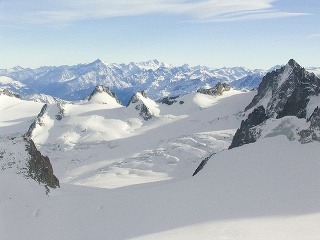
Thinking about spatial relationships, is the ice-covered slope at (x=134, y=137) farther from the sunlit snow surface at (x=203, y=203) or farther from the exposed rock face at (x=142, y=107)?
the sunlit snow surface at (x=203, y=203)

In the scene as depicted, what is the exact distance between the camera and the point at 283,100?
410 feet

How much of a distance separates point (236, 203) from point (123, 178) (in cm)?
6392

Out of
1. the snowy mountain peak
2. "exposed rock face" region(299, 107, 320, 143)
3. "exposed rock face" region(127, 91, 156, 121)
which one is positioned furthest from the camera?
"exposed rock face" region(127, 91, 156, 121)

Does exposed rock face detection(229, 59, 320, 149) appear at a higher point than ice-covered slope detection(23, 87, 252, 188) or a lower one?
higher

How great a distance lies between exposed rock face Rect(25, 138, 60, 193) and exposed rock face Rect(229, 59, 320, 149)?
33294mm

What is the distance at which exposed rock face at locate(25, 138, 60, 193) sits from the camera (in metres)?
48.2

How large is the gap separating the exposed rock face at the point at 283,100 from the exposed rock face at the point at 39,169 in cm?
3329

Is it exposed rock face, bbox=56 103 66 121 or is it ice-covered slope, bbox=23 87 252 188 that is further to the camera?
exposed rock face, bbox=56 103 66 121

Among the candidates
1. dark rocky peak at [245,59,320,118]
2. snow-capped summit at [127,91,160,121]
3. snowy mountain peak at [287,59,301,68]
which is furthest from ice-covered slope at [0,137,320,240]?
snow-capped summit at [127,91,160,121]

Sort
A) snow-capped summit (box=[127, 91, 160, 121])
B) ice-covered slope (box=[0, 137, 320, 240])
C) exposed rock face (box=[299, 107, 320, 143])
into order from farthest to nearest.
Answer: snow-capped summit (box=[127, 91, 160, 121]) → exposed rock face (box=[299, 107, 320, 143]) → ice-covered slope (box=[0, 137, 320, 240])

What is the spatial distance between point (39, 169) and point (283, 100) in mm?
94423

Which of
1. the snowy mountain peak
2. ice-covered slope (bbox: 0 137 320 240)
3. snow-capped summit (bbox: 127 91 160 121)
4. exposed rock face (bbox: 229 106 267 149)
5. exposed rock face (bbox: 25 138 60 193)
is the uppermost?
ice-covered slope (bbox: 0 137 320 240)

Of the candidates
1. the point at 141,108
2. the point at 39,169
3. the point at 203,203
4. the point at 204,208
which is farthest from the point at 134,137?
the point at 204,208

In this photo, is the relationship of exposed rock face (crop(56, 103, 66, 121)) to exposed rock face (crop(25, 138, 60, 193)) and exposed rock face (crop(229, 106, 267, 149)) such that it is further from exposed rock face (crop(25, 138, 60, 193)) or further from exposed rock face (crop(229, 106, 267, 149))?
exposed rock face (crop(25, 138, 60, 193))
